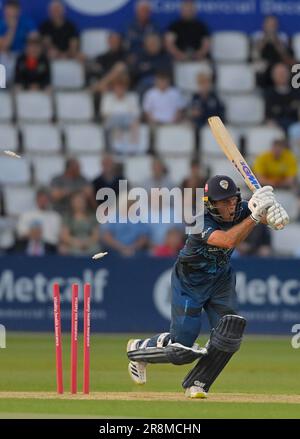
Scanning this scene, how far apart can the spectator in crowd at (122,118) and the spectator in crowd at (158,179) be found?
3.36 feet

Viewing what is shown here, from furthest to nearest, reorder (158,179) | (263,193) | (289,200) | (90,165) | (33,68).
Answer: (33,68) → (90,165) → (289,200) → (158,179) → (263,193)

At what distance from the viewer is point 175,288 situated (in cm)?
1059

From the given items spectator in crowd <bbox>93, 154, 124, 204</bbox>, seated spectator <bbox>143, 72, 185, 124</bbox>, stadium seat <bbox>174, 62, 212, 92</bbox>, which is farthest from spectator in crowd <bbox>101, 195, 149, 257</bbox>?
stadium seat <bbox>174, 62, 212, 92</bbox>

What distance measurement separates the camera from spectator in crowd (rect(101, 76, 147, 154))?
19.1 meters

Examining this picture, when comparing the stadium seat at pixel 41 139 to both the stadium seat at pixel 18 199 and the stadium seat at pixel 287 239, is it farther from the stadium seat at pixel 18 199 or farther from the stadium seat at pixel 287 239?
the stadium seat at pixel 287 239

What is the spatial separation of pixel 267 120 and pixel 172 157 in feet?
5.36

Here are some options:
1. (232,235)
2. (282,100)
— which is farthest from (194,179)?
(232,235)

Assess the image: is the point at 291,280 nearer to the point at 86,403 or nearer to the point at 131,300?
the point at 131,300

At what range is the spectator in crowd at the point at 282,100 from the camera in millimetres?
19516

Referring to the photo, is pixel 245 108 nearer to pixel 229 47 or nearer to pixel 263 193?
pixel 229 47

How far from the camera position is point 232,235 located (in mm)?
10070

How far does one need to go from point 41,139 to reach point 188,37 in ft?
9.23

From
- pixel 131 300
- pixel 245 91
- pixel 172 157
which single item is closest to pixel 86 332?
pixel 131 300

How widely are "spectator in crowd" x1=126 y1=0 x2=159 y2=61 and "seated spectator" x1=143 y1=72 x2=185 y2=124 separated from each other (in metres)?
0.64
